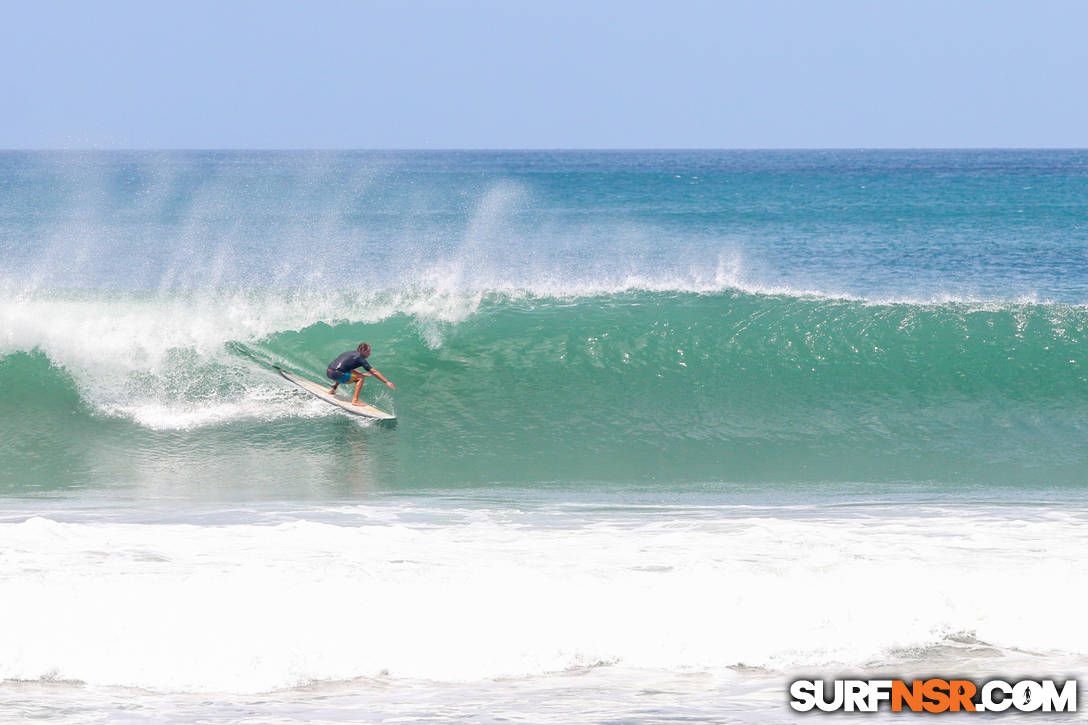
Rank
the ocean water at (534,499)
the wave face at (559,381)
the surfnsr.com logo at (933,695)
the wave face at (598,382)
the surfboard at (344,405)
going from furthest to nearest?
the surfboard at (344,405)
the wave face at (598,382)
the wave face at (559,381)
the ocean water at (534,499)
the surfnsr.com logo at (933,695)

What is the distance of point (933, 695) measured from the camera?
5.29 meters

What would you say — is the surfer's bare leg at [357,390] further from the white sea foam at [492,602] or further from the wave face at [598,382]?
the white sea foam at [492,602]

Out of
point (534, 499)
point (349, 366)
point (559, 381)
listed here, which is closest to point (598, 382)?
point (559, 381)

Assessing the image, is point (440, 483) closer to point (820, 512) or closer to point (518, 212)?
point (820, 512)

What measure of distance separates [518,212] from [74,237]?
Answer: 59.4 feet

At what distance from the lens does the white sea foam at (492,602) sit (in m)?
5.64

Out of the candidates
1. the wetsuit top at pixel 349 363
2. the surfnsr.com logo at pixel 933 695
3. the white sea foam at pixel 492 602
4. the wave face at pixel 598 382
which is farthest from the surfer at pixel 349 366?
the surfnsr.com logo at pixel 933 695

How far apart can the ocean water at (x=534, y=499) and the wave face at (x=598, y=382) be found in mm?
55

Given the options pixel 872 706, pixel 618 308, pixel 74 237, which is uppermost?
pixel 74 237

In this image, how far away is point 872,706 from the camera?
5191mm

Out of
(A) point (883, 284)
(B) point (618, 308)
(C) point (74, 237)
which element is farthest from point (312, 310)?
(C) point (74, 237)

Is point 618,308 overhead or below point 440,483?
overhead

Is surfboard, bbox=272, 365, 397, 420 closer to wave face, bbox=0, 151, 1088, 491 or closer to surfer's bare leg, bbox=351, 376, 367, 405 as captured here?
surfer's bare leg, bbox=351, 376, 367, 405

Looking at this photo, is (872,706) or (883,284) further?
(883,284)
